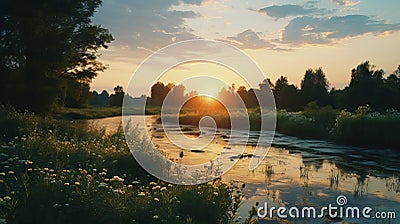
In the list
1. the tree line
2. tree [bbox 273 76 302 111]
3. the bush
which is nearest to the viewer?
the bush

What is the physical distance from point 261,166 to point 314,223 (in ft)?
25.6

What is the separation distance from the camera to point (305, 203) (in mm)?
10133

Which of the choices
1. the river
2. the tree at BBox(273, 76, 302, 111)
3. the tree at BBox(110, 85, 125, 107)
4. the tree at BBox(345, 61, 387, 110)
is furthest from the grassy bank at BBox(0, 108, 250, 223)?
the tree at BBox(110, 85, 125, 107)

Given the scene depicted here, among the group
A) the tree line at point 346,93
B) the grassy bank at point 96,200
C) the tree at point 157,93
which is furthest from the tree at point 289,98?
the grassy bank at point 96,200

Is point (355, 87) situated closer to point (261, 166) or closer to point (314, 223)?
point (261, 166)

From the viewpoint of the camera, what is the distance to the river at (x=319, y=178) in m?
10.5

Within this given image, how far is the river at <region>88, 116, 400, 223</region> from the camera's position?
34.4 feet

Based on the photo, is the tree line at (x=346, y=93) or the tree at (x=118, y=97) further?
the tree at (x=118, y=97)

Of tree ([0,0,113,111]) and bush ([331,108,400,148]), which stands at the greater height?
tree ([0,0,113,111])

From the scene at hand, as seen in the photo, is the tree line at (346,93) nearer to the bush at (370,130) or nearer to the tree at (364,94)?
the tree at (364,94)

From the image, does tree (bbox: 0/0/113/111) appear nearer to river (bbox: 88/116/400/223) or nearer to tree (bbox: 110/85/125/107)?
river (bbox: 88/116/400/223)

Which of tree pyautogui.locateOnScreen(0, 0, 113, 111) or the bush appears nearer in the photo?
tree pyautogui.locateOnScreen(0, 0, 113, 111)

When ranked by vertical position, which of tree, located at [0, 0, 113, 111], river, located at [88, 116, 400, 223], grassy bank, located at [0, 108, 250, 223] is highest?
tree, located at [0, 0, 113, 111]

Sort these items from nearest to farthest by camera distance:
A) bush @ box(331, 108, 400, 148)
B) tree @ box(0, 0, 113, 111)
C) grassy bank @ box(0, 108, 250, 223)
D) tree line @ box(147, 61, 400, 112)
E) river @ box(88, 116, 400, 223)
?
1. grassy bank @ box(0, 108, 250, 223)
2. river @ box(88, 116, 400, 223)
3. tree @ box(0, 0, 113, 111)
4. bush @ box(331, 108, 400, 148)
5. tree line @ box(147, 61, 400, 112)
